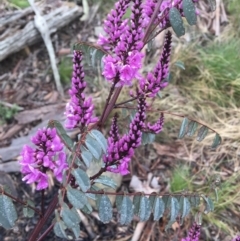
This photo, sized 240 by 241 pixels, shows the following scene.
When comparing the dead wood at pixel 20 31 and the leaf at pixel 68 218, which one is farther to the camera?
the dead wood at pixel 20 31

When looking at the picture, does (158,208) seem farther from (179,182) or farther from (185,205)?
(179,182)

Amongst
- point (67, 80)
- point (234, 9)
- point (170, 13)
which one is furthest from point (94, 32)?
point (170, 13)

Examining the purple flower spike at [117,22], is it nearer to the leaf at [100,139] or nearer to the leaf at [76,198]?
the leaf at [100,139]

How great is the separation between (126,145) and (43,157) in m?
0.24

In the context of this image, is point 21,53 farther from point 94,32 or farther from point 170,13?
point 170,13

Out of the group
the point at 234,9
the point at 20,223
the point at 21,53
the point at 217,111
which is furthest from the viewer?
the point at 234,9

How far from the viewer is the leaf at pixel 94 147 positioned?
142 centimetres

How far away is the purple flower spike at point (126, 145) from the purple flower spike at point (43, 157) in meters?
0.14

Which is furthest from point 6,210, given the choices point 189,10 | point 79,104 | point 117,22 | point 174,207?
point 189,10

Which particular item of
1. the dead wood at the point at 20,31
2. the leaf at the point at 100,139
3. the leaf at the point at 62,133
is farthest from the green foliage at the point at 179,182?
the dead wood at the point at 20,31

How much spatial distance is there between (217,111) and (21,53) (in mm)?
1294

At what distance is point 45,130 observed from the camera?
4.71ft

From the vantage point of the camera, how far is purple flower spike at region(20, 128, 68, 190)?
1428 millimetres

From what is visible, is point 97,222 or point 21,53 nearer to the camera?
point 97,222
